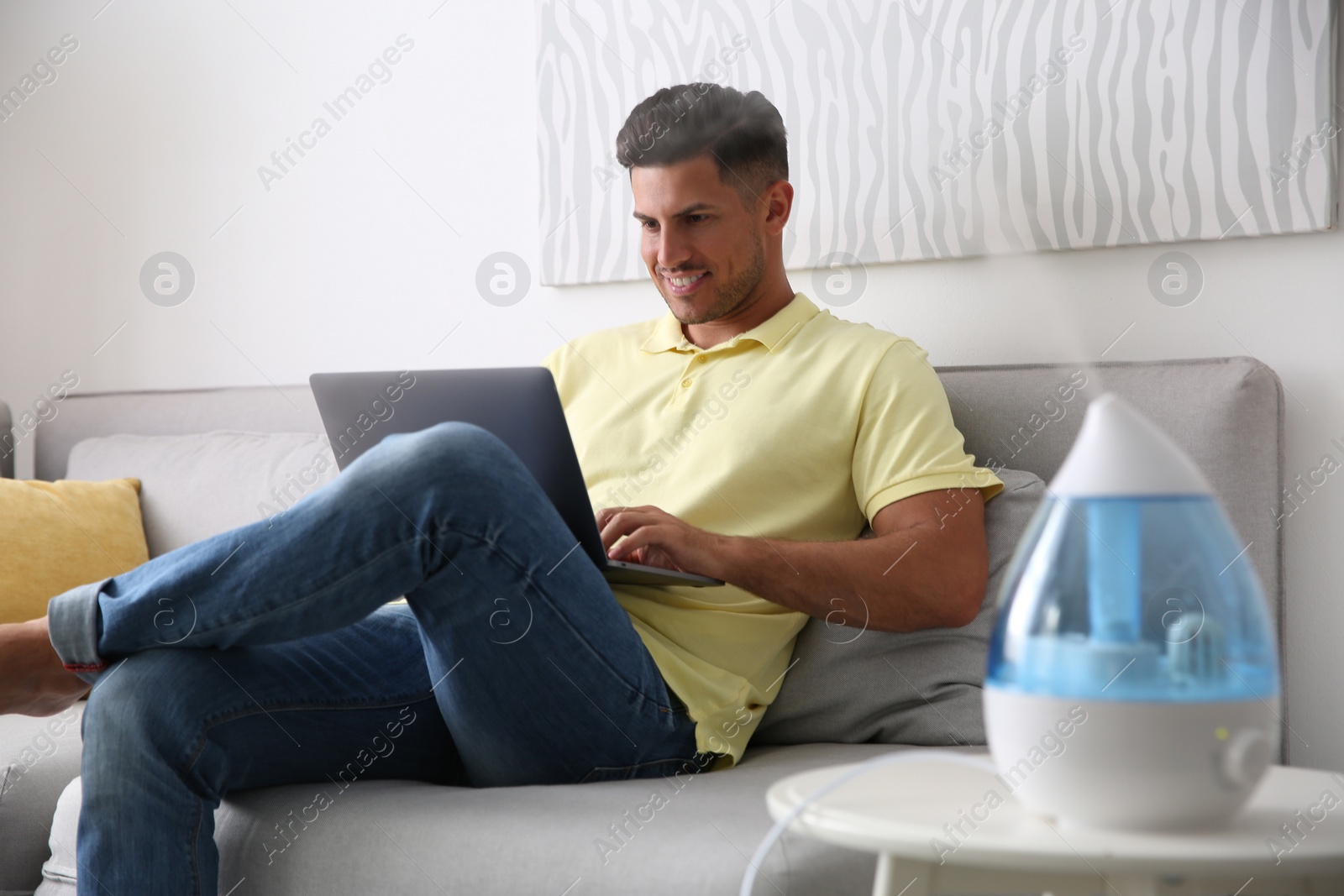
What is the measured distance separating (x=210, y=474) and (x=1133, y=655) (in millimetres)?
1857

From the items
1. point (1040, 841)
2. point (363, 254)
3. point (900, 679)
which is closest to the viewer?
point (1040, 841)

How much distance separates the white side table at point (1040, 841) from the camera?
63cm

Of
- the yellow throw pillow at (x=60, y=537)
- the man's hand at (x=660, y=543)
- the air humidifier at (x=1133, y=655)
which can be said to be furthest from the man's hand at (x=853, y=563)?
the yellow throw pillow at (x=60, y=537)

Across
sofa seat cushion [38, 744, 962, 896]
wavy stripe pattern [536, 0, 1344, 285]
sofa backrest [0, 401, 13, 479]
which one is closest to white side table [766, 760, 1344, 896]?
sofa seat cushion [38, 744, 962, 896]

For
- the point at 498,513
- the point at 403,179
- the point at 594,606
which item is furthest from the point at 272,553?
the point at 403,179

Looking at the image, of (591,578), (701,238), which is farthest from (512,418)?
(701,238)

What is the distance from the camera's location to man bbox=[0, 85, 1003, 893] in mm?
1114

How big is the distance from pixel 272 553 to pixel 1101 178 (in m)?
1.22

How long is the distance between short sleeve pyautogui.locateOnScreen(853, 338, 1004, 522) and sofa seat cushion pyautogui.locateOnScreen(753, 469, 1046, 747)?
8 cm

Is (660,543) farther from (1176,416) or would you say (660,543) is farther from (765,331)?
(1176,416)

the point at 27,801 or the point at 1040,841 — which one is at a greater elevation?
the point at 1040,841

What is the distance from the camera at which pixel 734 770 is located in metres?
1.35

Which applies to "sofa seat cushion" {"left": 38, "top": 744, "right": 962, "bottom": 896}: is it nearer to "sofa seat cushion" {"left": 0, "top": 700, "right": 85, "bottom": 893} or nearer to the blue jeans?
the blue jeans

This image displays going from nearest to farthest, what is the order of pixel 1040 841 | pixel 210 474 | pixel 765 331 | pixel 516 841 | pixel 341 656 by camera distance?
1. pixel 1040 841
2. pixel 516 841
3. pixel 341 656
4. pixel 765 331
5. pixel 210 474
